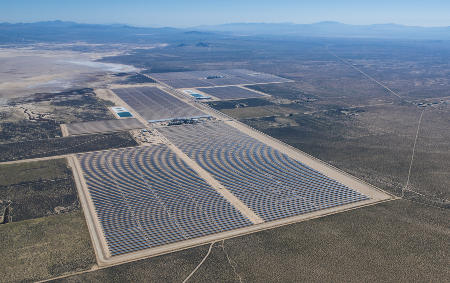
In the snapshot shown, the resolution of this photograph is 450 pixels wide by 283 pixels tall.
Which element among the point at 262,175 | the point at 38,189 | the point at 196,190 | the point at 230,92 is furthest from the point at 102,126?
the point at 230,92

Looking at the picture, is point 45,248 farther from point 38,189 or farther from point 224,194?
point 224,194

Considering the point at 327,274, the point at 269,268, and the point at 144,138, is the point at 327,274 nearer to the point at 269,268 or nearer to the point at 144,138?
the point at 269,268

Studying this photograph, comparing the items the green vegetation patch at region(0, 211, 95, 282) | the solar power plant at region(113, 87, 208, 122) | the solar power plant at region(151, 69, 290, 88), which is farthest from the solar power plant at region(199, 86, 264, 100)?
the green vegetation patch at region(0, 211, 95, 282)

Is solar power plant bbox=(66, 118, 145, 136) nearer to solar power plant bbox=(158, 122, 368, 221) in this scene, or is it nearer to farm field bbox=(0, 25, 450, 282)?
farm field bbox=(0, 25, 450, 282)

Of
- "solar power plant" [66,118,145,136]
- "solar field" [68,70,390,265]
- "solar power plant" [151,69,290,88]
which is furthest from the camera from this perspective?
"solar power plant" [151,69,290,88]

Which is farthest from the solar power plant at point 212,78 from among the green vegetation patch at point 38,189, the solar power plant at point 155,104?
the green vegetation patch at point 38,189

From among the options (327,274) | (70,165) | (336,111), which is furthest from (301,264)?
(336,111)
